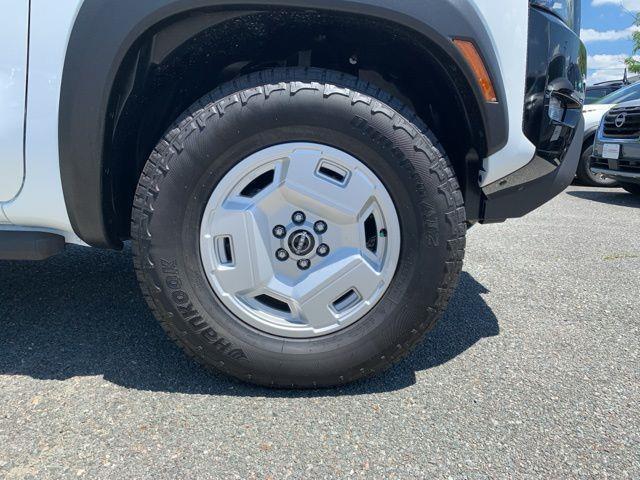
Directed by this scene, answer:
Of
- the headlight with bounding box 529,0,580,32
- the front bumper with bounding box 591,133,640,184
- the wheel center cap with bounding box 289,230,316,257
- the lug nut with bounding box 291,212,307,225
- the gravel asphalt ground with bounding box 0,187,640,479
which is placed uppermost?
the headlight with bounding box 529,0,580,32

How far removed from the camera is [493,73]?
1477mm

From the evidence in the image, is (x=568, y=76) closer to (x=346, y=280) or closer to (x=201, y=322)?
(x=346, y=280)

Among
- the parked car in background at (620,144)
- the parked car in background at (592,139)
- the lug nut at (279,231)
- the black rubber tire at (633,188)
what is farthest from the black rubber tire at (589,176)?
the lug nut at (279,231)

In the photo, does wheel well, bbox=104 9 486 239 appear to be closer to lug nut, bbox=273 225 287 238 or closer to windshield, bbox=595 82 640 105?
lug nut, bbox=273 225 287 238

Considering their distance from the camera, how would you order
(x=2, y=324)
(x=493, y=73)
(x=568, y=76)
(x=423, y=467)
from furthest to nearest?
1. (x=2, y=324)
2. (x=568, y=76)
3. (x=493, y=73)
4. (x=423, y=467)

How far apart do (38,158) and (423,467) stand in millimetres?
1415

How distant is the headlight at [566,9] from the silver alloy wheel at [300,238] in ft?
2.65

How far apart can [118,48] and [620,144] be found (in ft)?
19.3

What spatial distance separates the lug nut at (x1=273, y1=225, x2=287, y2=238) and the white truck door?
0.79 meters

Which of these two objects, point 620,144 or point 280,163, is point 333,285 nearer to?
point 280,163

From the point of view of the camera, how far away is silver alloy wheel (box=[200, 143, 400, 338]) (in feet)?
5.03

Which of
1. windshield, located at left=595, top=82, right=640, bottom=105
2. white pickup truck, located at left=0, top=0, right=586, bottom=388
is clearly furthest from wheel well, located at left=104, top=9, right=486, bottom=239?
windshield, located at left=595, top=82, right=640, bottom=105

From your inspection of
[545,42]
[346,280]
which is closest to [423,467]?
[346,280]

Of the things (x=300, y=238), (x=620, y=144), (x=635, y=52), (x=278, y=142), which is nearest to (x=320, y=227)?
(x=300, y=238)
